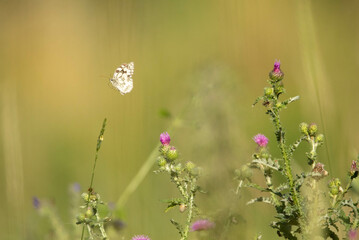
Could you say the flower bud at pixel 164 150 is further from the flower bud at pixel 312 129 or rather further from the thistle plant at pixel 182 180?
the flower bud at pixel 312 129

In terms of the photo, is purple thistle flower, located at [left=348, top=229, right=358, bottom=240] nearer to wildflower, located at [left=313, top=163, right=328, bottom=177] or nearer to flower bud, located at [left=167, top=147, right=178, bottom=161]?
wildflower, located at [left=313, top=163, right=328, bottom=177]

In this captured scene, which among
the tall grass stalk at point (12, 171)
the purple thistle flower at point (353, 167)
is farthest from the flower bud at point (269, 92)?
the tall grass stalk at point (12, 171)

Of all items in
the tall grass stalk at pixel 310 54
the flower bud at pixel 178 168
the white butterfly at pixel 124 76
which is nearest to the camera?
the flower bud at pixel 178 168

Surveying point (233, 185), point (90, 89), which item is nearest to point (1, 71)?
point (90, 89)

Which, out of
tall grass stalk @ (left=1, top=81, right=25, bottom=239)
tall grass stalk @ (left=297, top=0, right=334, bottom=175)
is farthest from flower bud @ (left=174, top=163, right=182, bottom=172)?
tall grass stalk @ (left=1, top=81, right=25, bottom=239)

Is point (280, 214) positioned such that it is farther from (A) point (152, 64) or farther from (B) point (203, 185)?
(A) point (152, 64)

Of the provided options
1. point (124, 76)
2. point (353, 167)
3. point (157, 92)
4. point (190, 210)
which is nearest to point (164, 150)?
point (190, 210)
